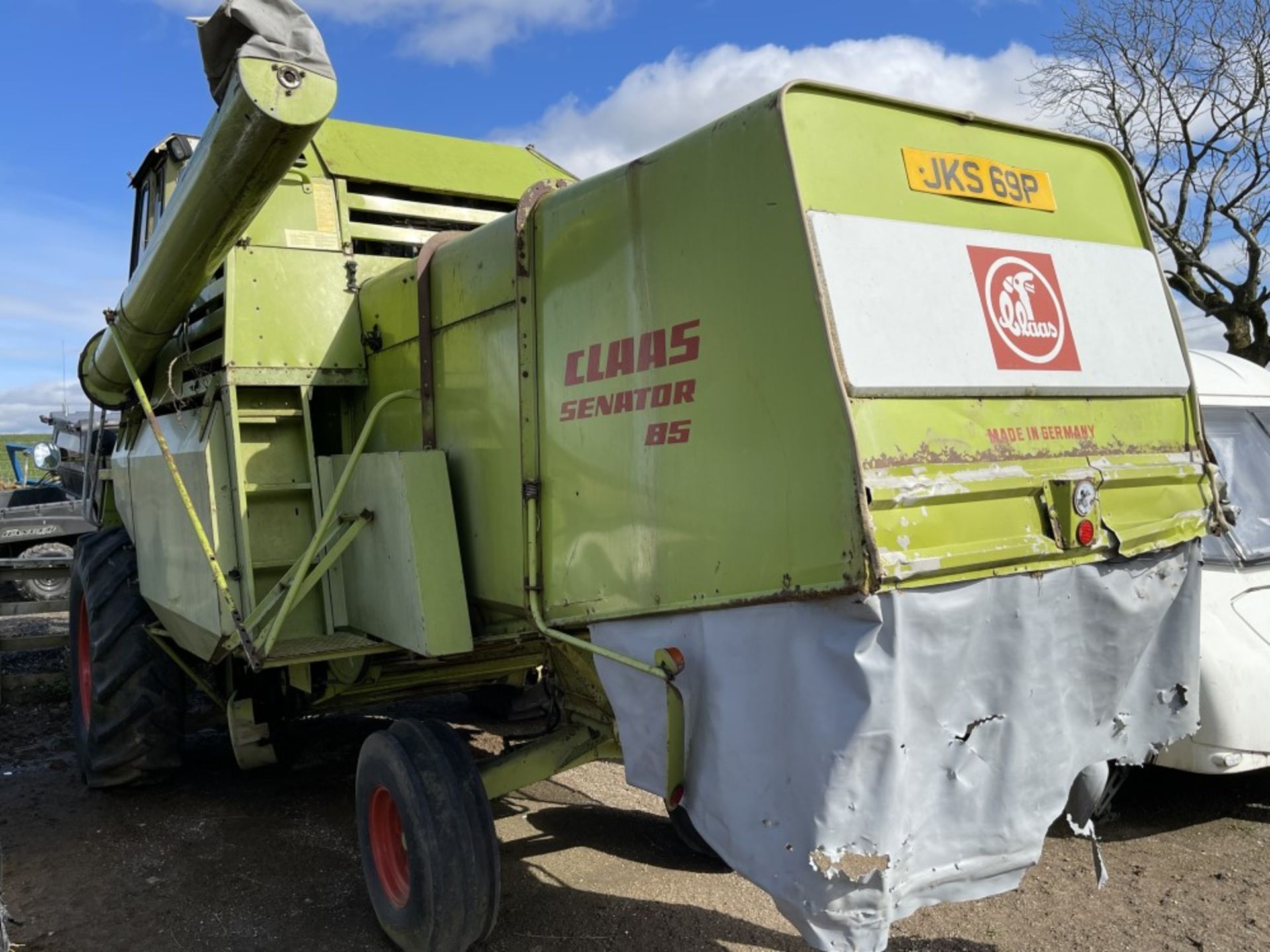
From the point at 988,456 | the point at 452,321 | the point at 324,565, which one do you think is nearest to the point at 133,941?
the point at 324,565

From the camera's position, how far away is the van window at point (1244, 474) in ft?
17.1

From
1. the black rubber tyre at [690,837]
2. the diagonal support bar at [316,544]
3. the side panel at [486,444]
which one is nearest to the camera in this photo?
the side panel at [486,444]

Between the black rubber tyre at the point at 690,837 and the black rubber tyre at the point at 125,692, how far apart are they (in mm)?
2619

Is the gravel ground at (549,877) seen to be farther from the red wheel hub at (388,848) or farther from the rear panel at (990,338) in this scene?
the rear panel at (990,338)

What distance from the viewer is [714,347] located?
2729 millimetres

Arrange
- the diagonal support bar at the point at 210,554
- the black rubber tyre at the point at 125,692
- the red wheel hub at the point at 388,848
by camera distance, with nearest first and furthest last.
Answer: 1. the red wheel hub at the point at 388,848
2. the diagonal support bar at the point at 210,554
3. the black rubber tyre at the point at 125,692

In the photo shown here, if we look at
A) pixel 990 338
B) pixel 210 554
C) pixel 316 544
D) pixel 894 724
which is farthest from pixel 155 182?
pixel 894 724

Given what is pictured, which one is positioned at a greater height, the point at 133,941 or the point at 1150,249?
the point at 1150,249

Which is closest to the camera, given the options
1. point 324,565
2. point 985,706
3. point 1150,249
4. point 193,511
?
point 985,706

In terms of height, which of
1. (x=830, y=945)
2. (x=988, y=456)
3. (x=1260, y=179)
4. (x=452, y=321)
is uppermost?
(x=1260, y=179)

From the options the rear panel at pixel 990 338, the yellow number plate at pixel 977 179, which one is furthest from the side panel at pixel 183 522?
the yellow number plate at pixel 977 179

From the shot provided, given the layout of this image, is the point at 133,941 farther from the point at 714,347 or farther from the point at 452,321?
the point at 714,347

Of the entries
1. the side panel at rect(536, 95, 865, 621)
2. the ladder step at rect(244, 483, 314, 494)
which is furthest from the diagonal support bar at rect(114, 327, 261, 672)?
the side panel at rect(536, 95, 865, 621)

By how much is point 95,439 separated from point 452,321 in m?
4.27
